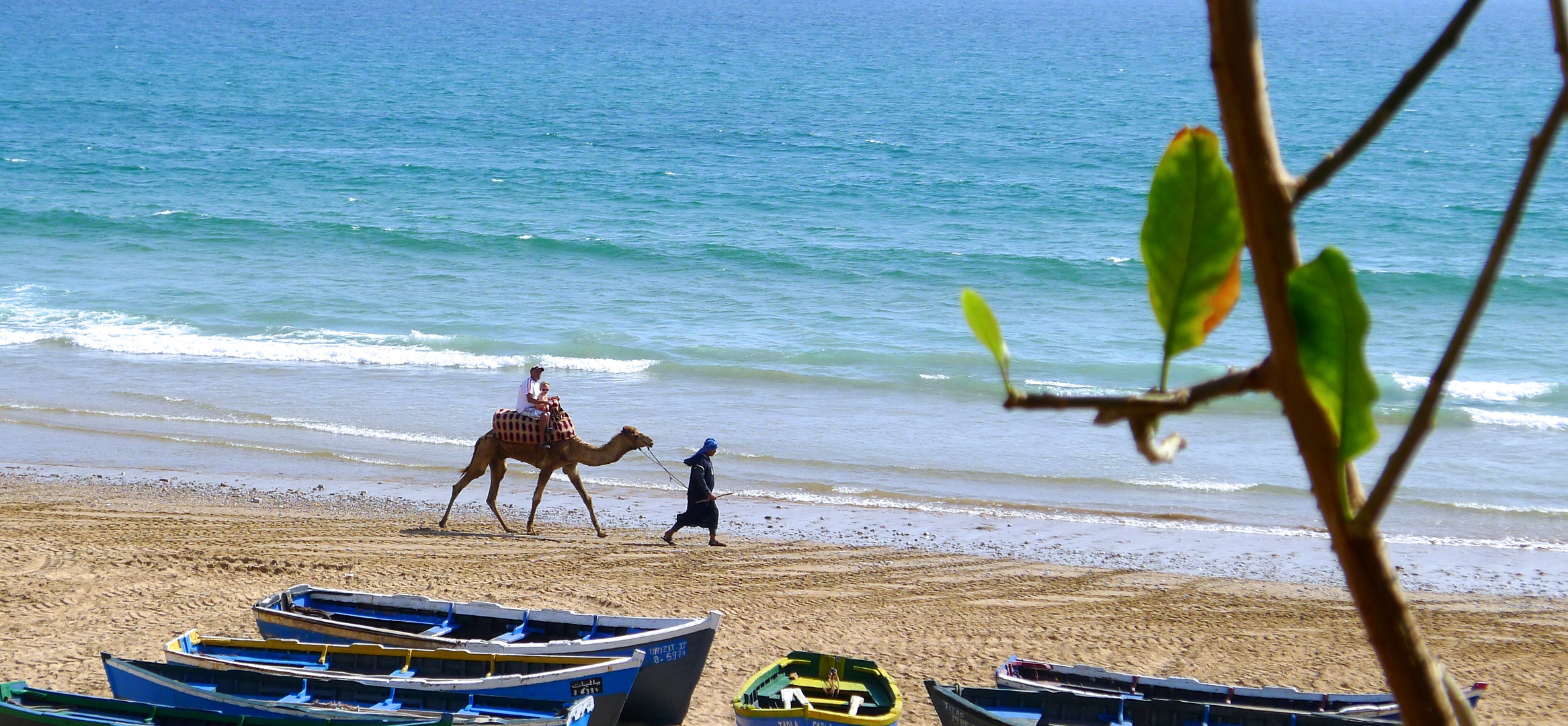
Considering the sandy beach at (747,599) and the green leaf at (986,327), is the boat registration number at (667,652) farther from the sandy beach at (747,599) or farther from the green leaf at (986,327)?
the green leaf at (986,327)

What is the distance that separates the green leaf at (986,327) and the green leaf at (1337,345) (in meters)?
0.14

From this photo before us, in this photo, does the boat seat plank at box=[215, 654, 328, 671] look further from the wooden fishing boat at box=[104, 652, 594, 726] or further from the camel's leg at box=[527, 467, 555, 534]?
the camel's leg at box=[527, 467, 555, 534]

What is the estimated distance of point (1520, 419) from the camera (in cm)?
2014

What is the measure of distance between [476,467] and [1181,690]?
832 centimetres

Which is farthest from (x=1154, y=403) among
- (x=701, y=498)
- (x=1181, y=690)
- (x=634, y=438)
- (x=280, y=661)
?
(x=634, y=438)

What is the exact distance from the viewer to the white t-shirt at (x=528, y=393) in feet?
45.1

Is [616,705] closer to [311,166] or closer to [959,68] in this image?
[311,166]

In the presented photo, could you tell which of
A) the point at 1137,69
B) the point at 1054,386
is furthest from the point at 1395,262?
the point at 1137,69

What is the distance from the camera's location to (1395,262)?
112 feet

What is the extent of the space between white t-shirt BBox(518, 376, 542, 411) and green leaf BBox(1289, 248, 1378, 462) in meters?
13.4

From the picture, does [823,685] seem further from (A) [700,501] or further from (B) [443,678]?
(A) [700,501]

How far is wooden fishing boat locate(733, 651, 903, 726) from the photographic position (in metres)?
8.54

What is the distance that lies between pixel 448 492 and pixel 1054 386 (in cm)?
1088

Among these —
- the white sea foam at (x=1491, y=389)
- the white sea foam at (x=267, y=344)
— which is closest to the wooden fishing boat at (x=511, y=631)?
the white sea foam at (x=267, y=344)
